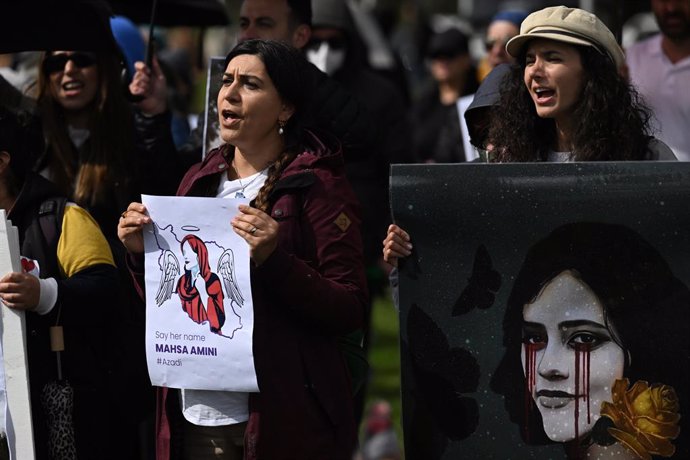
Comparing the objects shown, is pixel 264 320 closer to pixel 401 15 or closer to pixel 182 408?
pixel 182 408

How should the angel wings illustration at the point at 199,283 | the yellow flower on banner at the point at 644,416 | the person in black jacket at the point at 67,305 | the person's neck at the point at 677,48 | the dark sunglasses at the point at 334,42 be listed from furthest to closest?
the dark sunglasses at the point at 334,42
the person's neck at the point at 677,48
the person in black jacket at the point at 67,305
the angel wings illustration at the point at 199,283
the yellow flower on banner at the point at 644,416

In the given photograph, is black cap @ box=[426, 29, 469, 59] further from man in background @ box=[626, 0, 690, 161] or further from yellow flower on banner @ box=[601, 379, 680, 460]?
yellow flower on banner @ box=[601, 379, 680, 460]

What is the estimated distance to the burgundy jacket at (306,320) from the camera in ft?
15.2

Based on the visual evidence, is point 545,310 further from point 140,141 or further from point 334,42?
point 334,42

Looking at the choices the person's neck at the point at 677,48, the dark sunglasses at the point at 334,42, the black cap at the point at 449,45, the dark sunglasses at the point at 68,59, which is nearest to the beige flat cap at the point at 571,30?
the dark sunglasses at the point at 68,59

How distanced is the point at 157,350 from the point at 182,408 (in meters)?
0.20

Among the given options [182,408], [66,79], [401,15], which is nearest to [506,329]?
[182,408]

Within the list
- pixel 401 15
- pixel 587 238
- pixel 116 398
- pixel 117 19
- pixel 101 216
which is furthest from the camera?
pixel 401 15

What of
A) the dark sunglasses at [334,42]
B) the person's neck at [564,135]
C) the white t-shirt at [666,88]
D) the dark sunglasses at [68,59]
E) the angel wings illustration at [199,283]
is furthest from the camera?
the dark sunglasses at [334,42]

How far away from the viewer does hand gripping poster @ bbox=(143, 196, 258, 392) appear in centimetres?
465

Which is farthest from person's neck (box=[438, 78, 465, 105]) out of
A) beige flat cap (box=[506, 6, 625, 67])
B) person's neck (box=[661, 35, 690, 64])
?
beige flat cap (box=[506, 6, 625, 67])

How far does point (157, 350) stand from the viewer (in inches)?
188

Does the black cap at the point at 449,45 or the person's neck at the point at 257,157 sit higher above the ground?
the black cap at the point at 449,45

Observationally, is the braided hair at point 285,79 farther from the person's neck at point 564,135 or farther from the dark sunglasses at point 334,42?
the dark sunglasses at point 334,42
